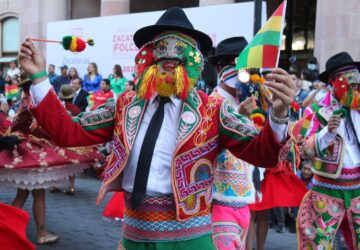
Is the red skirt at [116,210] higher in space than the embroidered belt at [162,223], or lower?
lower

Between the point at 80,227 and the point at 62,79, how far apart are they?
681cm

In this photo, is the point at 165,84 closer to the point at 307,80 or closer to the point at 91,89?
the point at 307,80

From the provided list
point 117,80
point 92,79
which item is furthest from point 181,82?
point 92,79

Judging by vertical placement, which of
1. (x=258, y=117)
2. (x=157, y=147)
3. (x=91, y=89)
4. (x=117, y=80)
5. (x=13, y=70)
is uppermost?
(x=13, y=70)

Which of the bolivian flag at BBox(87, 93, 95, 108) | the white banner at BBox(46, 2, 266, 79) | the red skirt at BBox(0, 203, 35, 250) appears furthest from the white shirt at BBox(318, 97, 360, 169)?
the bolivian flag at BBox(87, 93, 95, 108)

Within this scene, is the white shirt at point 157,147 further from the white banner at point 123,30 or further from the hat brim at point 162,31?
the white banner at point 123,30

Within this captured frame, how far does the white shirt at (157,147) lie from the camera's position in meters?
3.14

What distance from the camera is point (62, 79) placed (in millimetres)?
13828

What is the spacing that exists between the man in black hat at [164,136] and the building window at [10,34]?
21.1 meters

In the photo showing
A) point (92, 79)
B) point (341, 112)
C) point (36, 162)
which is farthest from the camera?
point (92, 79)

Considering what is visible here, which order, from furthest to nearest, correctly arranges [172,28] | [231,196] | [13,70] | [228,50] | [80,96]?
[13,70], [80,96], [228,50], [231,196], [172,28]

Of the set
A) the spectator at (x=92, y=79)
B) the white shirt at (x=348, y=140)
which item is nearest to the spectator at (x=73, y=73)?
the spectator at (x=92, y=79)

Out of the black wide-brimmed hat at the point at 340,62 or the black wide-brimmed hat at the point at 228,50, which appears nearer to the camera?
the black wide-brimmed hat at the point at 228,50

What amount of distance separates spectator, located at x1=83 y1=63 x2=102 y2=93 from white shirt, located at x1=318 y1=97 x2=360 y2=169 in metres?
8.61
